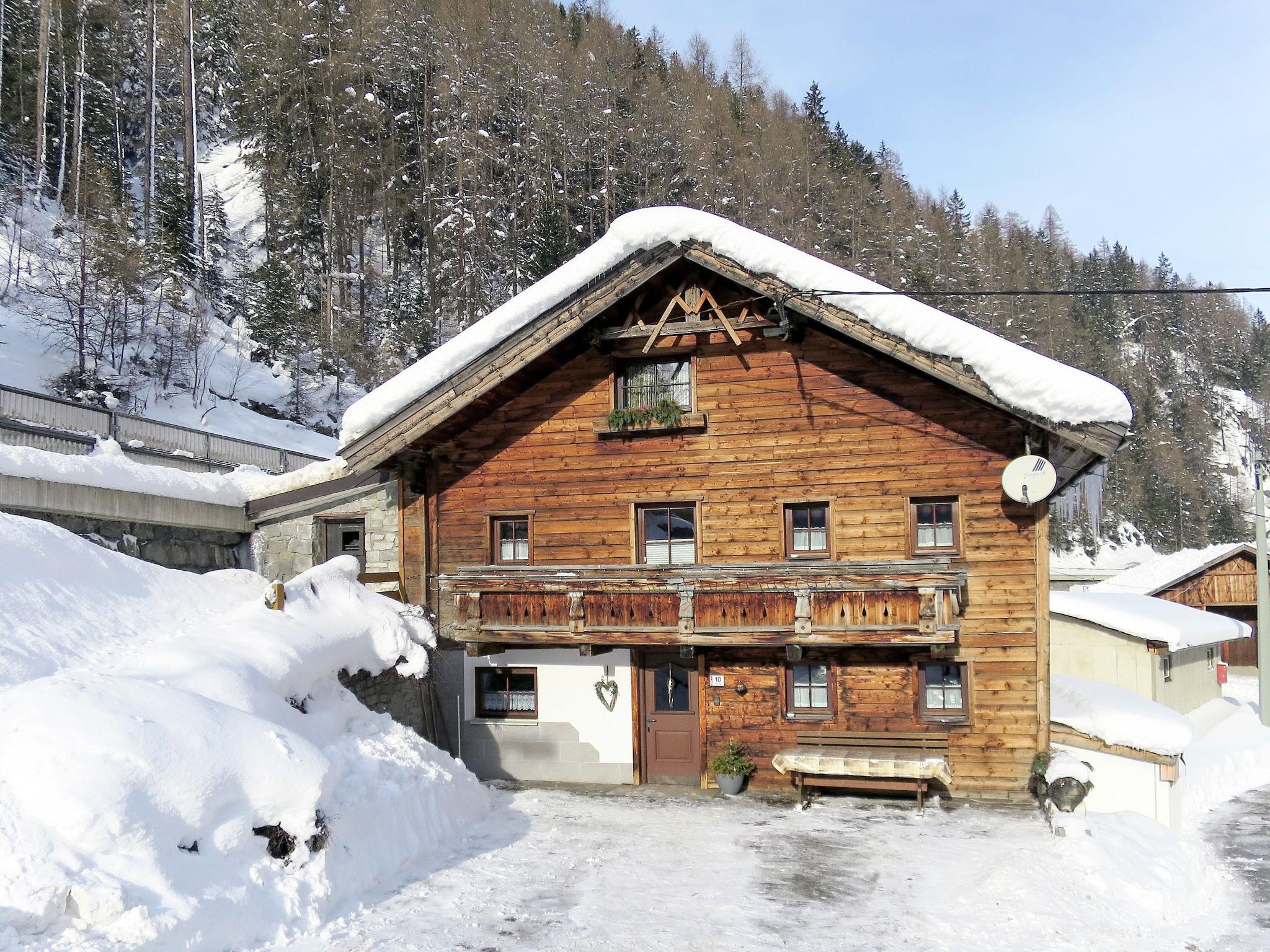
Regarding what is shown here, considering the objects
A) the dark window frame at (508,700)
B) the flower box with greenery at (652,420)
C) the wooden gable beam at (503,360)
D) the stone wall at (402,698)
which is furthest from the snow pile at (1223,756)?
the wooden gable beam at (503,360)

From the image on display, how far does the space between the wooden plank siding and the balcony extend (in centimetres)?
31

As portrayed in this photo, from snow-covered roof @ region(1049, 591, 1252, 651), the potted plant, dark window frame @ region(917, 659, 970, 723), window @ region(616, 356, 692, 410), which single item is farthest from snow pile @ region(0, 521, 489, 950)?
snow-covered roof @ region(1049, 591, 1252, 651)

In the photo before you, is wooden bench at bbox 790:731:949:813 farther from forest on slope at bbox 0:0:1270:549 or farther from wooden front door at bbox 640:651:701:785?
forest on slope at bbox 0:0:1270:549

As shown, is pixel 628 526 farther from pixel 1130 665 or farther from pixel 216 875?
pixel 1130 665

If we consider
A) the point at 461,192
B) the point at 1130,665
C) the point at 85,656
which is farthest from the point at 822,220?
the point at 85,656

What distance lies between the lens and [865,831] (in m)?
12.5

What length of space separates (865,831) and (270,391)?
104 ft

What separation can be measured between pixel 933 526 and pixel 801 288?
416 centimetres

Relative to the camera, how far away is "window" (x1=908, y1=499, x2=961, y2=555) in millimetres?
14289

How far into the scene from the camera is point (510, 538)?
1641cm

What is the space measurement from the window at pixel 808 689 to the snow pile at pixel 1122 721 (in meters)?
3.38

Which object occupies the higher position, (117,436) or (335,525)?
(117,436)

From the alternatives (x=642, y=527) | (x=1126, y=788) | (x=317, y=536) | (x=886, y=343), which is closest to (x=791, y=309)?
(x=886, y=343)

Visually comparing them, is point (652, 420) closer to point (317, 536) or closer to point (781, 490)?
A: point (781, 490)
